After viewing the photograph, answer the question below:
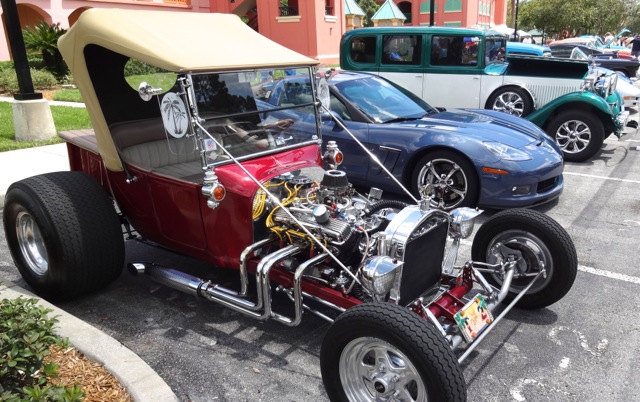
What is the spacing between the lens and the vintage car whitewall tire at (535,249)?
11.7 feet

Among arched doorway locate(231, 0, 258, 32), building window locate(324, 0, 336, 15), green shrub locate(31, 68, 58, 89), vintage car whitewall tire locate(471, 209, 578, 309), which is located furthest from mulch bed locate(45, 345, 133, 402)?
arched doorway locate(231, 0, 258, 32)

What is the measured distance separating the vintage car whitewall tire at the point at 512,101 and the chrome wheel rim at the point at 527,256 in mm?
5997

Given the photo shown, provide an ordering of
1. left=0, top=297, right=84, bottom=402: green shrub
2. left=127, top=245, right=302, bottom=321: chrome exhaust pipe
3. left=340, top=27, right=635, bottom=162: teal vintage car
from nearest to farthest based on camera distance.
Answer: left=0, top=297, right=84, bottom=402: green shrub < left=127, top=245, right=302, bottom=321: chrome exhaust pipe < left=340, top=27, right=635, bottom=162: teal vintage car

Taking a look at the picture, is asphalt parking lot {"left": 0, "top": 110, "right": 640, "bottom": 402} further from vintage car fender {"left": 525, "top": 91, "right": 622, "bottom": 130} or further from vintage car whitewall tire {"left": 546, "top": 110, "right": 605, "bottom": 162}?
vintage car fender {"left": 525, "top": 91, "right": 622, "bottom": 130}

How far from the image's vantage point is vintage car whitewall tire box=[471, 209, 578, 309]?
11.7ft

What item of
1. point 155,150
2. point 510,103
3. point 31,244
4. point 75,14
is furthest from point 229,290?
point 75,14

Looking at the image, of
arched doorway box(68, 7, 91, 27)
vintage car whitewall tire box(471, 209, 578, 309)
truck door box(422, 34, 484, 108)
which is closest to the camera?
vintage car whitewall tire box(471, 209, 578, 309)

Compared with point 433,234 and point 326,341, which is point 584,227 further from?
point 326,341

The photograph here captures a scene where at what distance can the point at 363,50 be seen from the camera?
9.70 meters

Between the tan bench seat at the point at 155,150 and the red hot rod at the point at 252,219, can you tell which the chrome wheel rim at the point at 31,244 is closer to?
the red hot rod at the point at 252,219

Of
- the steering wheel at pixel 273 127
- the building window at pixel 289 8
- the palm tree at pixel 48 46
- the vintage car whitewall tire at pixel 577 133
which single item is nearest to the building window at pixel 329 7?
the building window at pixel 289 8

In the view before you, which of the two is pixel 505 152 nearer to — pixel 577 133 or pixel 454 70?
pixel 577 133

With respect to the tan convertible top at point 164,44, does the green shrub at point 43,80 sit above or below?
below

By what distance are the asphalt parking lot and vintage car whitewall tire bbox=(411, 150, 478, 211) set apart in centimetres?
131
